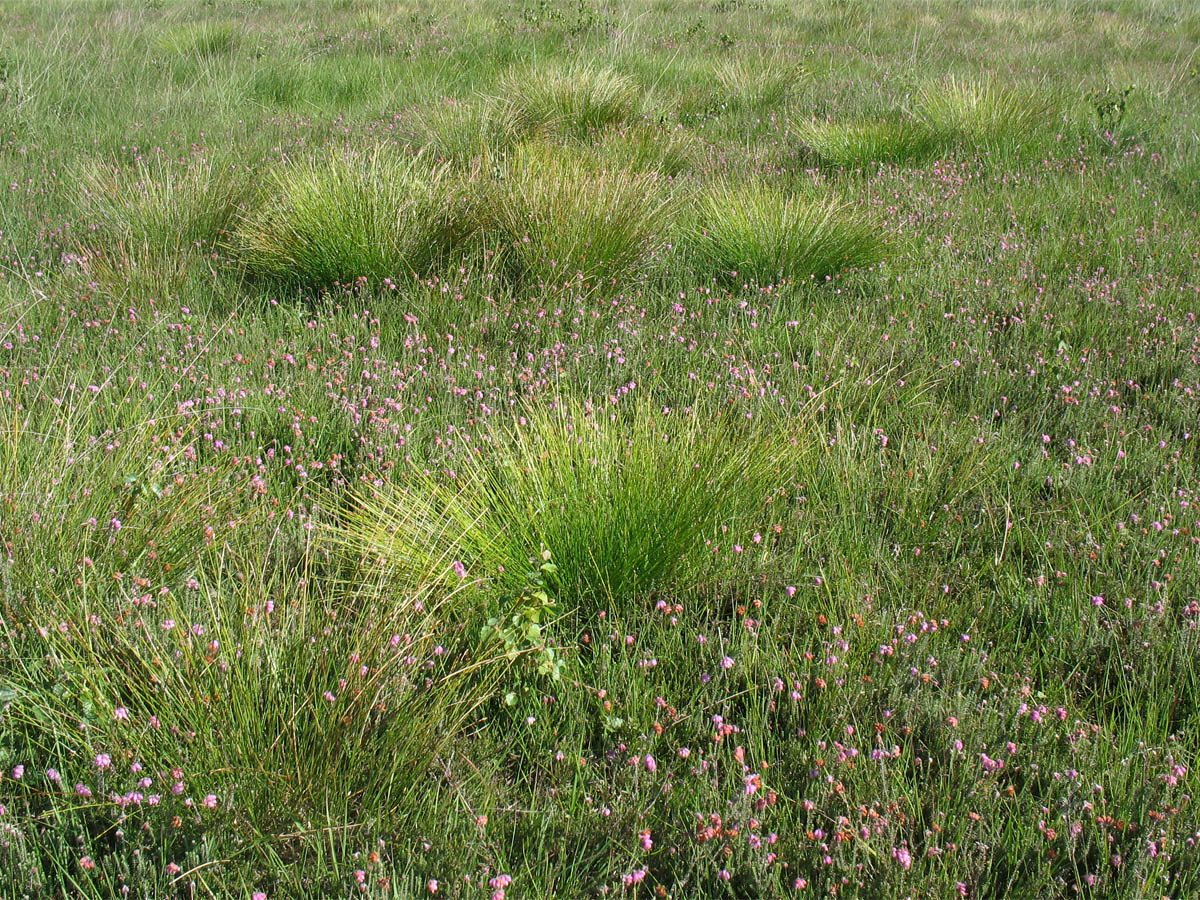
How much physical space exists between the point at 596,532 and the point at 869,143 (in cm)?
515

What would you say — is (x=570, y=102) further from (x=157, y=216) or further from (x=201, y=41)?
(x=201, y=41)

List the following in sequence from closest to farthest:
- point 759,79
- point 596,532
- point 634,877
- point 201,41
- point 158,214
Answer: point 634,877 → point 596,532 → point 158,214 → point 759,79 → point 201,41

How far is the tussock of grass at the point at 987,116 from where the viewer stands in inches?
263

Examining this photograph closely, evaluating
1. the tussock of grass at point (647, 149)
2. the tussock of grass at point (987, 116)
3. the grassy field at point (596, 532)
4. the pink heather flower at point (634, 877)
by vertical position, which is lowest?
the pink heather flower at point (634, 877)

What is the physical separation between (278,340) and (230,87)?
6.02 m

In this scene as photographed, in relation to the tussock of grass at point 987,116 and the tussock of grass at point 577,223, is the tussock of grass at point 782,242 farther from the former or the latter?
the tussock of grass at point 987,116

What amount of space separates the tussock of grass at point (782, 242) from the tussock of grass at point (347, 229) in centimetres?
150

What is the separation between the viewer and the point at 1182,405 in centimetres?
332

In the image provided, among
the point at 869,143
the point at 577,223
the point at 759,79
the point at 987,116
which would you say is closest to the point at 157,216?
the point at 577,223

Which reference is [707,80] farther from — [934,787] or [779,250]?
[934,787]

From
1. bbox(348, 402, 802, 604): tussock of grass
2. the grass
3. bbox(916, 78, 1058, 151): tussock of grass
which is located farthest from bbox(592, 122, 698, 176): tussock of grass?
bbox(348, 402, 802, 604): tussock of grass

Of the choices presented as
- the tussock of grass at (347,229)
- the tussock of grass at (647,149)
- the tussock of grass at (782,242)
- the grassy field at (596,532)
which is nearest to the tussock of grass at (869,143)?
the grassy field at (596,532)

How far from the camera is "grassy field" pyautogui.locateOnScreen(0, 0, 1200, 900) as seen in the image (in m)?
1.75

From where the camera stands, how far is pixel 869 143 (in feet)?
21.0
